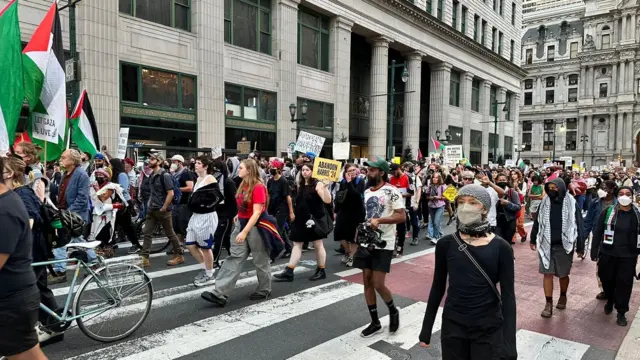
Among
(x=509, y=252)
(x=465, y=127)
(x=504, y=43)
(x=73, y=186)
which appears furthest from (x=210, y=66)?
(x=504, y=43)

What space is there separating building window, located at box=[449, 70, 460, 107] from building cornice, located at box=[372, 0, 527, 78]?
2.52 m

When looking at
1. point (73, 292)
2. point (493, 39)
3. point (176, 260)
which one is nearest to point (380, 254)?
point (73, 292)

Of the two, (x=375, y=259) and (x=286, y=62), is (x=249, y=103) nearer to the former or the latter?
(x=286, y=62)

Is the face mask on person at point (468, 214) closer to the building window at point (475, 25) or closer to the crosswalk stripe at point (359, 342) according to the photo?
the crosswalk stripe at point (359, 342)

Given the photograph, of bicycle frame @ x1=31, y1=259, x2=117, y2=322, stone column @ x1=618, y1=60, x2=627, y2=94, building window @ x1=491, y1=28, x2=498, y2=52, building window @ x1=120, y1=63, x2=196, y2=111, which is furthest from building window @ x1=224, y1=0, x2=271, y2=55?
stone column @ x1=618, y1=60, x2=627, y2=94

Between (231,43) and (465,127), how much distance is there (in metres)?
27.1

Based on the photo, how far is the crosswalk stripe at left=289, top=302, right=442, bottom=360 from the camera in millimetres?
4324

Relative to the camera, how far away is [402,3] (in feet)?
97.5

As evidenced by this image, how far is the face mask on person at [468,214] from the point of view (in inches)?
112

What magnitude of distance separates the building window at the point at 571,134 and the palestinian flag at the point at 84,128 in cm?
8448

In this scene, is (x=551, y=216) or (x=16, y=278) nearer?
(x=16, y=278)

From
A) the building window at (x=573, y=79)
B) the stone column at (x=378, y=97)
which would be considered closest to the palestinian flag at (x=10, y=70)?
the stone column at (x=378, y=97)

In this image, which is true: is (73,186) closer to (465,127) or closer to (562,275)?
(562,275)

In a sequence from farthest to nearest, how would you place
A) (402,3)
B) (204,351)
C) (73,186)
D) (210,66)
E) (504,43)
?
(504,43)
(402,3)
(210,66)
(73,186)
(204,351)
